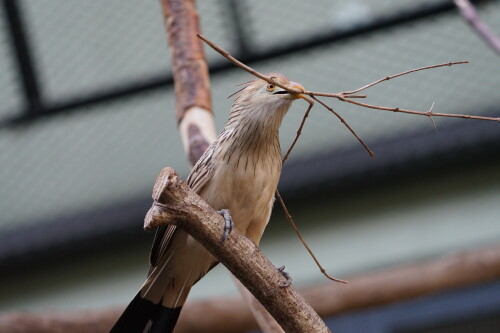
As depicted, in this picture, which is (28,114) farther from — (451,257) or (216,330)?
(451,257)

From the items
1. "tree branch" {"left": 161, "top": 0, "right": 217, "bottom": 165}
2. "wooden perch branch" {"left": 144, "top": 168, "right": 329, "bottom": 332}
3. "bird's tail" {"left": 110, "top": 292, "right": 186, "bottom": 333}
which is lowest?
"wooden perch branch" {"left": 144, "top": 168, "right": 329, "bottom": 332}

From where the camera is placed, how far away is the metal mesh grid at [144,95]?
166 inches

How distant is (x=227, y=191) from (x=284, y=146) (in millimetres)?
2182

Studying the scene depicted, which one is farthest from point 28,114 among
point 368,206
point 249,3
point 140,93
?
point 368,206

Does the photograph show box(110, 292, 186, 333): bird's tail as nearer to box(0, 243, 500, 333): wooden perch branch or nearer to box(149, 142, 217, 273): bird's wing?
box(149, 142, 217, 273): bird's wing

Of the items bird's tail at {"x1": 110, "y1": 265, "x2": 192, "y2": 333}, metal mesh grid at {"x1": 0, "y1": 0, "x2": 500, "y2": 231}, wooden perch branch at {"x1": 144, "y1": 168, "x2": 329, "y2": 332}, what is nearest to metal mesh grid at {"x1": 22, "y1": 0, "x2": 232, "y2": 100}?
metal mesh grid at {"x1": 0, "y1": 0, "x2": 500, "y2": 231}

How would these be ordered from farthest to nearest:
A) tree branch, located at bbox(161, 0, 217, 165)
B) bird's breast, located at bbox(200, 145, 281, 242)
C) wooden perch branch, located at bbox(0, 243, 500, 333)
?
wooden perch branch, located at bbox(0, 243, 500, 333) < tree branch, located at bbox(161, 0, 217, 165) < bird's breast, located at bbox(200, 145, 281, 242)

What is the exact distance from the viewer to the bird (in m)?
2.27

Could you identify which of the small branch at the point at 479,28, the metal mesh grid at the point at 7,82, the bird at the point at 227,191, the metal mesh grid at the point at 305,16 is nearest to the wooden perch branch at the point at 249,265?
the bird at the point at 227,191

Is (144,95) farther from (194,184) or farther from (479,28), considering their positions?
(479,28)

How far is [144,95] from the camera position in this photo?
12.9 feet

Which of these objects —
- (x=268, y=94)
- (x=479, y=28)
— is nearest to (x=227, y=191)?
(x=268, y=94)

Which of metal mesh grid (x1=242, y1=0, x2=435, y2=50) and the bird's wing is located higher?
metal mesh grid (x1=242, y1=0, x2=435, y2=50)

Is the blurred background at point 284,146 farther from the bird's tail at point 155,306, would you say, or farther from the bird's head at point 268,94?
the bird's tail at point 155,306
